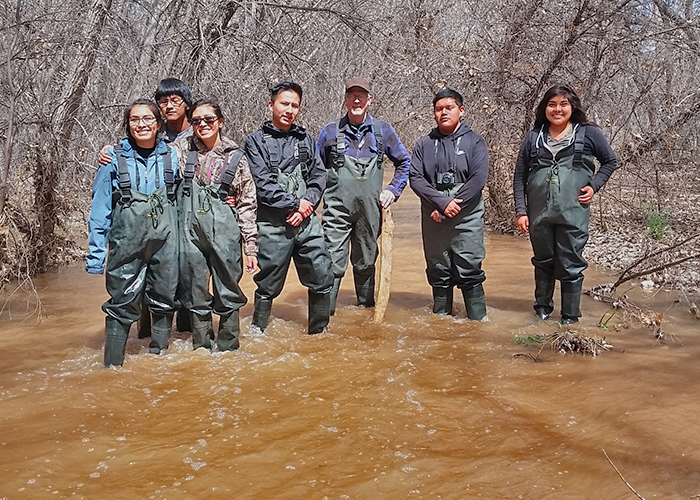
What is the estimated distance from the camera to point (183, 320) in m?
5.14

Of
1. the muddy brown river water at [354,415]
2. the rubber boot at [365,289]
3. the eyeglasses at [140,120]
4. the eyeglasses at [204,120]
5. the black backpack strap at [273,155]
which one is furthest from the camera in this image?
the rubber boot at [365,289]

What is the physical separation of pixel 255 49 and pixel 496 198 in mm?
4317

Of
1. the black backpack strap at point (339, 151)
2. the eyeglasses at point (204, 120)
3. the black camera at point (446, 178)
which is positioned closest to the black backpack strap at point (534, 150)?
the black camera at point (446, 178)

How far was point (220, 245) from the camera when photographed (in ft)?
14.4

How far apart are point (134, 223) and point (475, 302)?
2.87 meters

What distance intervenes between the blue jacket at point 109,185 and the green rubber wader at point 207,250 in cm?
23

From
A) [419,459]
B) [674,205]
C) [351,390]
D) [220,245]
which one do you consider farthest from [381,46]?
[419,459]

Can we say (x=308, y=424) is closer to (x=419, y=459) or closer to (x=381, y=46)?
(x=419, y=459)

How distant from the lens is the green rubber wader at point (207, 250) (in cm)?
434

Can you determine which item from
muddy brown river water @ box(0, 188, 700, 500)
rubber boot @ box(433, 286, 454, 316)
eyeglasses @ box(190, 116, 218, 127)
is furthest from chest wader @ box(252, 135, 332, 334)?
rubber boot @ box(433, 286, 454, 316)

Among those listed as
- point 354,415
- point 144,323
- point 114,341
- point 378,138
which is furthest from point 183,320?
point 378,138

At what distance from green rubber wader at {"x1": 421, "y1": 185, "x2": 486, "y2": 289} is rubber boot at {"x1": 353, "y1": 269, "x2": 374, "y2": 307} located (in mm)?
705

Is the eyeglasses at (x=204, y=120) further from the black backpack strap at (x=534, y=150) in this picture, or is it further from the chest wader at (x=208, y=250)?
the black backpack strap at (x=534, y=150)

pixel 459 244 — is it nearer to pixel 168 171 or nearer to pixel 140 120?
pixel 168 171
